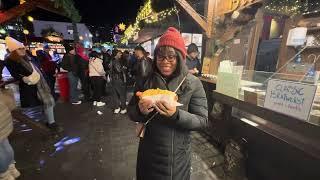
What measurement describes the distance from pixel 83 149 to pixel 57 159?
21.5 inches

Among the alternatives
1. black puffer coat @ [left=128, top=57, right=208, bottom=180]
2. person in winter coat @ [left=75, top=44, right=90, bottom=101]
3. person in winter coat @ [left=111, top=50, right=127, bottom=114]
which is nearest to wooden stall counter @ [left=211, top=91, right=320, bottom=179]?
Answer: black puffer coat @ [left=128, top=57, right=208, bottom=180]

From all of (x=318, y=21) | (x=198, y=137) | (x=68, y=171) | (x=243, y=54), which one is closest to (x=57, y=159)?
(x=68, y=171)

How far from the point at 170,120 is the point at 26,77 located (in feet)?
12.4

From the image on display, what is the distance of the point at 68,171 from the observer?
3395mm

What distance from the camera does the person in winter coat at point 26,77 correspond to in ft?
12.3

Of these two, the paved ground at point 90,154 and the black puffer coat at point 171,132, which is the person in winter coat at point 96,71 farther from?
the black puffer coat at point 171,132

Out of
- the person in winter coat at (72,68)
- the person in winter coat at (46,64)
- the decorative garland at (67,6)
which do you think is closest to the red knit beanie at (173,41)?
the person in winter coat at (72,68)

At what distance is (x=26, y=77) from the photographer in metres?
3.89

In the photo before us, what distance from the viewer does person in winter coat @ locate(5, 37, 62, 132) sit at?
3752 mm

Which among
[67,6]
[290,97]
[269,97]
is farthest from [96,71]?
[290,97]

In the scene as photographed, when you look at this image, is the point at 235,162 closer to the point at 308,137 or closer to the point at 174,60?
the point at 308,137

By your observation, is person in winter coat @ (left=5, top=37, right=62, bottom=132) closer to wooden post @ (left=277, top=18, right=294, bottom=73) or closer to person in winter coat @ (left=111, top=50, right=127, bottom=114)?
person in winter coat @ (left=111, top=50, right=127, bottom=114)

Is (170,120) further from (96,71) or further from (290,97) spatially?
(96,71)

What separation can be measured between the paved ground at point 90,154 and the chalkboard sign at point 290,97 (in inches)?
66.6
